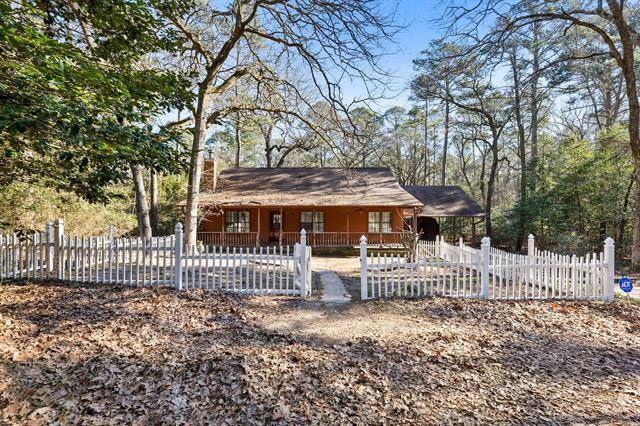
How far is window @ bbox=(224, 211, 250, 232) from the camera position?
1998 centimetres

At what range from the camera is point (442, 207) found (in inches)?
909

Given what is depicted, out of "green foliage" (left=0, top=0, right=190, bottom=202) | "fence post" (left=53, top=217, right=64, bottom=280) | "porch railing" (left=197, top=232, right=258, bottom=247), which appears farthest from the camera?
"porch railing" (left=197, top=232, right=258, bottom=247)

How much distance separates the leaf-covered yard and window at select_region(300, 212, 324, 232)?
43.2 ft

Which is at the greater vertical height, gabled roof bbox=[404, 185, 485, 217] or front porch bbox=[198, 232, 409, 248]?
gabled roof bbox=[404, 185, 485, 217]

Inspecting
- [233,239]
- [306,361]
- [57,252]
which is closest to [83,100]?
[306,361]

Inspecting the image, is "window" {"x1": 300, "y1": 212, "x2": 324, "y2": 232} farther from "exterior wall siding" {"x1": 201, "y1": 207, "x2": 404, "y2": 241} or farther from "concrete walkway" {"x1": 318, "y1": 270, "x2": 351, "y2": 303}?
"concrete walkway" {"x1": 318, "y1": 270, "x2": 351, "y2": 303}

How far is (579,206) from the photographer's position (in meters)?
18.3

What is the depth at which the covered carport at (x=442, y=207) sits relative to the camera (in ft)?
72.5

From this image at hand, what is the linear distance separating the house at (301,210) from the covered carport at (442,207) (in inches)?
105

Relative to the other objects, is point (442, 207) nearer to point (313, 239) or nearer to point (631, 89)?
point (313, 239)

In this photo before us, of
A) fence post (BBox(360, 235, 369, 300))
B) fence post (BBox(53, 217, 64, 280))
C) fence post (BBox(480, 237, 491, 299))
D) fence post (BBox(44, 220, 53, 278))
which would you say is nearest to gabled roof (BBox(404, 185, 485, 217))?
fence post (BBox(480, 237, 491, 299))

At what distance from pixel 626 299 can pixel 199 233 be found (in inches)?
718

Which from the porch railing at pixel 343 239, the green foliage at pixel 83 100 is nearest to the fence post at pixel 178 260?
the green foliage at pixel 83 100

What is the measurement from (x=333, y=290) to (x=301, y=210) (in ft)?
39.7
